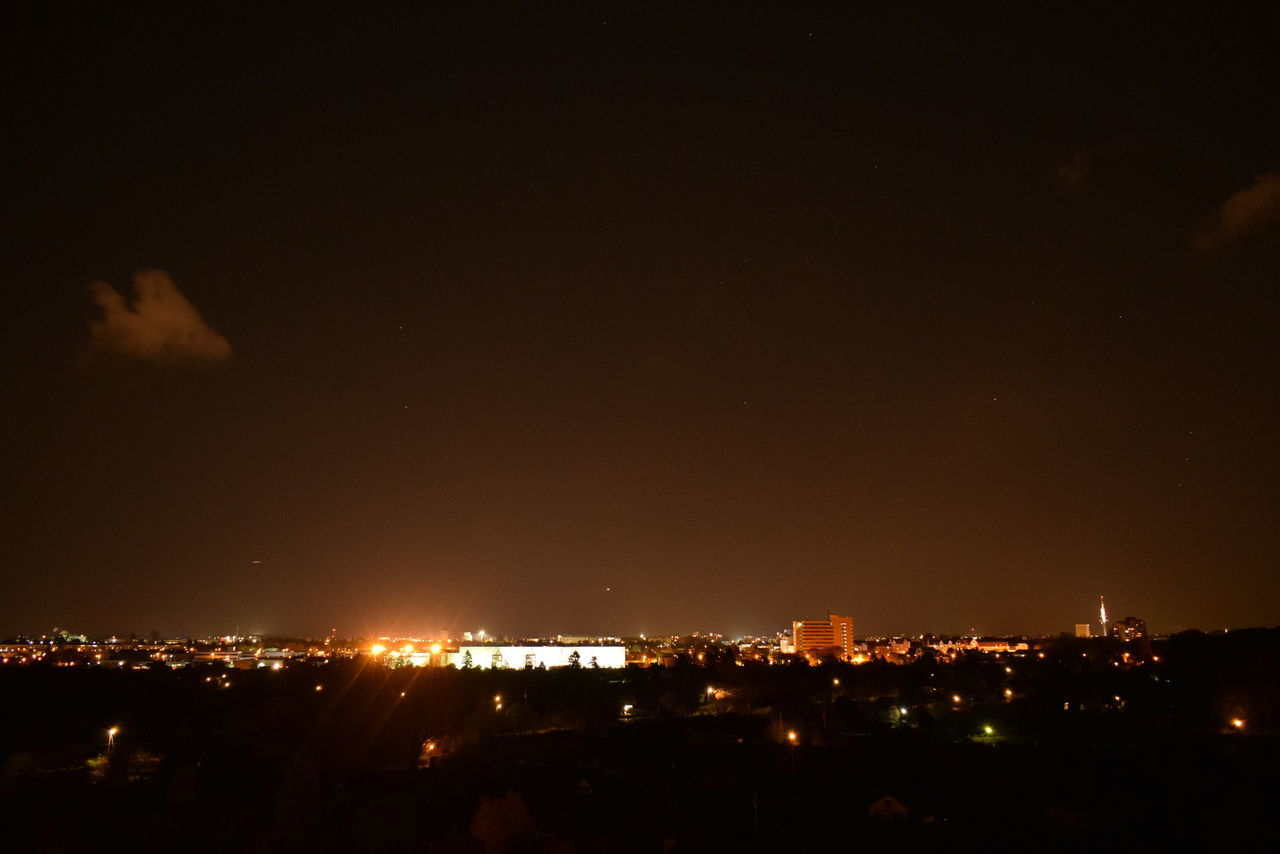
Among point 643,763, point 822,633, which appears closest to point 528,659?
point 643,763

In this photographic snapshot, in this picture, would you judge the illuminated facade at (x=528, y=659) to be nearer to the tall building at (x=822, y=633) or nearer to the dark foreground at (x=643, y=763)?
the dark foreground at (x=643, y=763)

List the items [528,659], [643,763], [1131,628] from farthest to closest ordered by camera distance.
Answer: [1131,628]
[528,659]
[643,763]

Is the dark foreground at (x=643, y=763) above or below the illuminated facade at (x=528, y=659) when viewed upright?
below

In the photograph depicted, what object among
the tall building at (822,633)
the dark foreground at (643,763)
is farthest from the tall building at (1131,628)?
the dark foreground at (643,763)

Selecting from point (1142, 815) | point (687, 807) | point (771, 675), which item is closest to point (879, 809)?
point (687, 807)

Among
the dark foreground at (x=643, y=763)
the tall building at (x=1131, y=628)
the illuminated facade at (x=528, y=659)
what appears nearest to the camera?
the dark foreground at (x=643, y=763)

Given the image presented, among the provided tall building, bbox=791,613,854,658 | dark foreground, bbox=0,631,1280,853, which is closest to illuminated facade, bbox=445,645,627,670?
dark foreground, bbox=0,631,1280,853

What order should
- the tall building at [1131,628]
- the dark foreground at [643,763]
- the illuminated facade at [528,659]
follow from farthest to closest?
1. the tall building at [1131,628]
2. the illuminated facade at [528,659]
3. the dark foreground at [643,763]

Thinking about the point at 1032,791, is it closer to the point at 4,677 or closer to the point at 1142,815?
the point at 1142,815

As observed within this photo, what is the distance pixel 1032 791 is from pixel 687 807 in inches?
331

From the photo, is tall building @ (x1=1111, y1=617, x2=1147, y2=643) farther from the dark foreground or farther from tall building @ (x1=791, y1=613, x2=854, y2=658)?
the dark foreground

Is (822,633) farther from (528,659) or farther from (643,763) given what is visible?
(643,763)

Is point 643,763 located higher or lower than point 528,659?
lower

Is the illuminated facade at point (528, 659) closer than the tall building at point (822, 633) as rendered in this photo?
Yes
